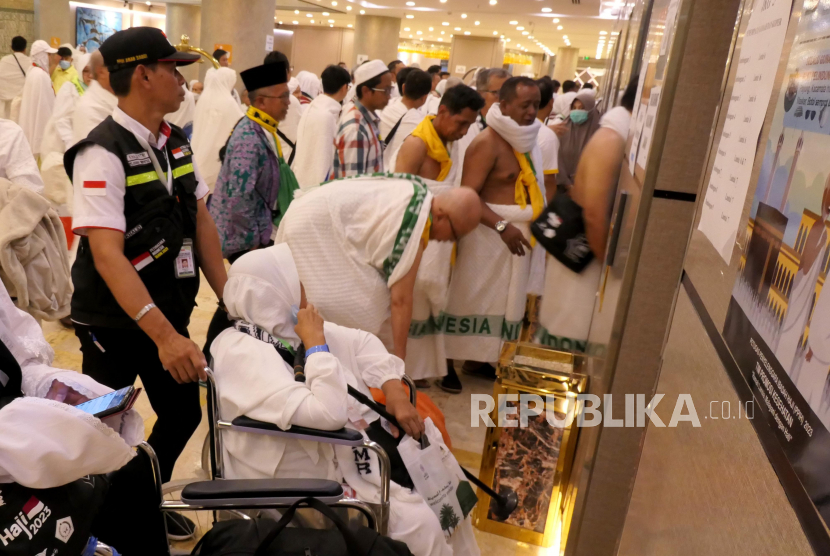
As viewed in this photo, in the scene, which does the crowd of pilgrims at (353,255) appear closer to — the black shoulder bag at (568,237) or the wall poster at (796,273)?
the black shoulder bag at (568,237)

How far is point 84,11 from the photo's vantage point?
20578 mm

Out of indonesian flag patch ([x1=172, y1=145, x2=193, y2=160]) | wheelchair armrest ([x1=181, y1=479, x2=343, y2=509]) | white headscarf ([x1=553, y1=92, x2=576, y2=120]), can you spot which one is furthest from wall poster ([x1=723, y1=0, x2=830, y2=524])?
white headscarf ([x1=553, y1=92, x2=576, y2=120])

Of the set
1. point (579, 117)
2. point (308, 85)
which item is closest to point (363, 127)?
point (579, 117)

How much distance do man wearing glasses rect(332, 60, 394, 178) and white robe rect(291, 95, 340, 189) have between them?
16 centimetres

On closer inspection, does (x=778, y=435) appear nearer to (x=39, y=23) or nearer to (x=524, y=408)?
(x=524, y=408)

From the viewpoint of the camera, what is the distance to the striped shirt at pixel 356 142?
177 inches

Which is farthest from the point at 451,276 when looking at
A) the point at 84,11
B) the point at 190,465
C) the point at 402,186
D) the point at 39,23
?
the point at 84,11

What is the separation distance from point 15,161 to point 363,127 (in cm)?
212

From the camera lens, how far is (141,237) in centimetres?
204

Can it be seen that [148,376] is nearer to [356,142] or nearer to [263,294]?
[263,294]

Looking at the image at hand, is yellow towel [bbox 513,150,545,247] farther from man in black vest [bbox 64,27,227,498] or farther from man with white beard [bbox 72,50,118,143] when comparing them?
man with white beard [bbox 72,50,118,143]

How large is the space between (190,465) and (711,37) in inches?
95.2

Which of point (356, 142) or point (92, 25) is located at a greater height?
point (92, 25)

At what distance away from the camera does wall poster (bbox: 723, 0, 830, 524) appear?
511 mm
